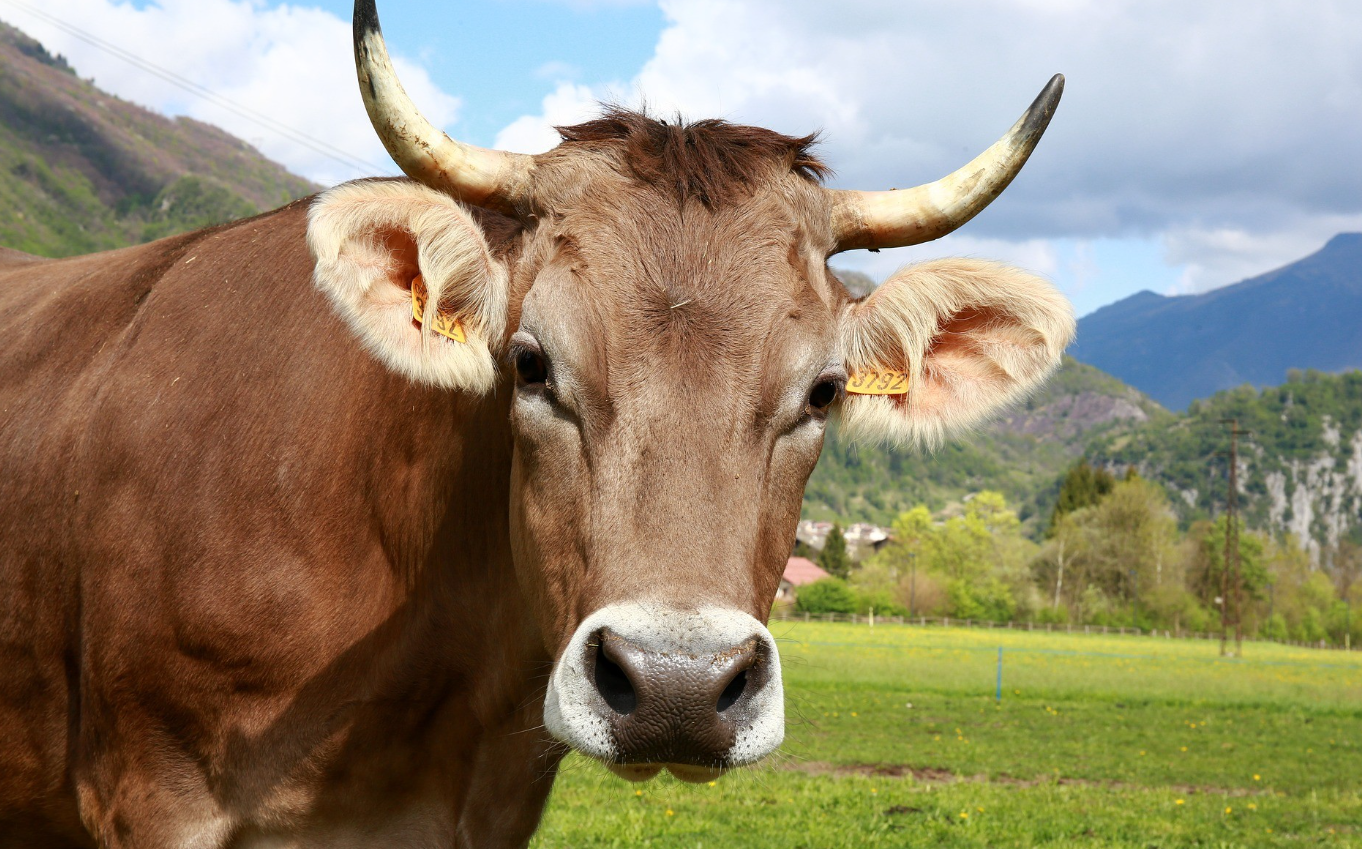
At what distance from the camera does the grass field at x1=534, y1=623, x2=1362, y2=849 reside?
10.4m

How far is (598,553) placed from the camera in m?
2.87

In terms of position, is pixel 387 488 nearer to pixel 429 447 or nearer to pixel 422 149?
pixel 429 447

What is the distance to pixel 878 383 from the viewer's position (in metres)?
3.93

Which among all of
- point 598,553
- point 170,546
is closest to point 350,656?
point 170,546

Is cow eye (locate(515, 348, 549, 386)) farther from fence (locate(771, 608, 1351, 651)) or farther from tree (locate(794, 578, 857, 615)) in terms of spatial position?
tree (locate(794, 578, 857, 615))

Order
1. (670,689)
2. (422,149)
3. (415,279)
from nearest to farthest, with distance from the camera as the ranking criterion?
(670,689)
(422,149)
(415,279)

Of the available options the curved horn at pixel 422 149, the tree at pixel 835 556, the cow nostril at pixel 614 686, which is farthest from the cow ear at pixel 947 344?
the tree at pixel 835 556

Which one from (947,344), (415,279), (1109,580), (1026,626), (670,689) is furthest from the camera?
(1109,580)

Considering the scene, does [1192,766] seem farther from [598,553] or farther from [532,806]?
[598,553]

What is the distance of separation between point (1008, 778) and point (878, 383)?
12.6 meters

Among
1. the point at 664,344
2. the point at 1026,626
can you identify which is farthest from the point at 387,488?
the point at 1026,626

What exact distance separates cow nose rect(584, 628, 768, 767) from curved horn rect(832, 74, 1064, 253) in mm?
1754

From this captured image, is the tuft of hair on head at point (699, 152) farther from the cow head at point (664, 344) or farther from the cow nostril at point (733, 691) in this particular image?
the cow nostril at point (733, 691)

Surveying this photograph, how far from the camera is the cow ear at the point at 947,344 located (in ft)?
12.4
